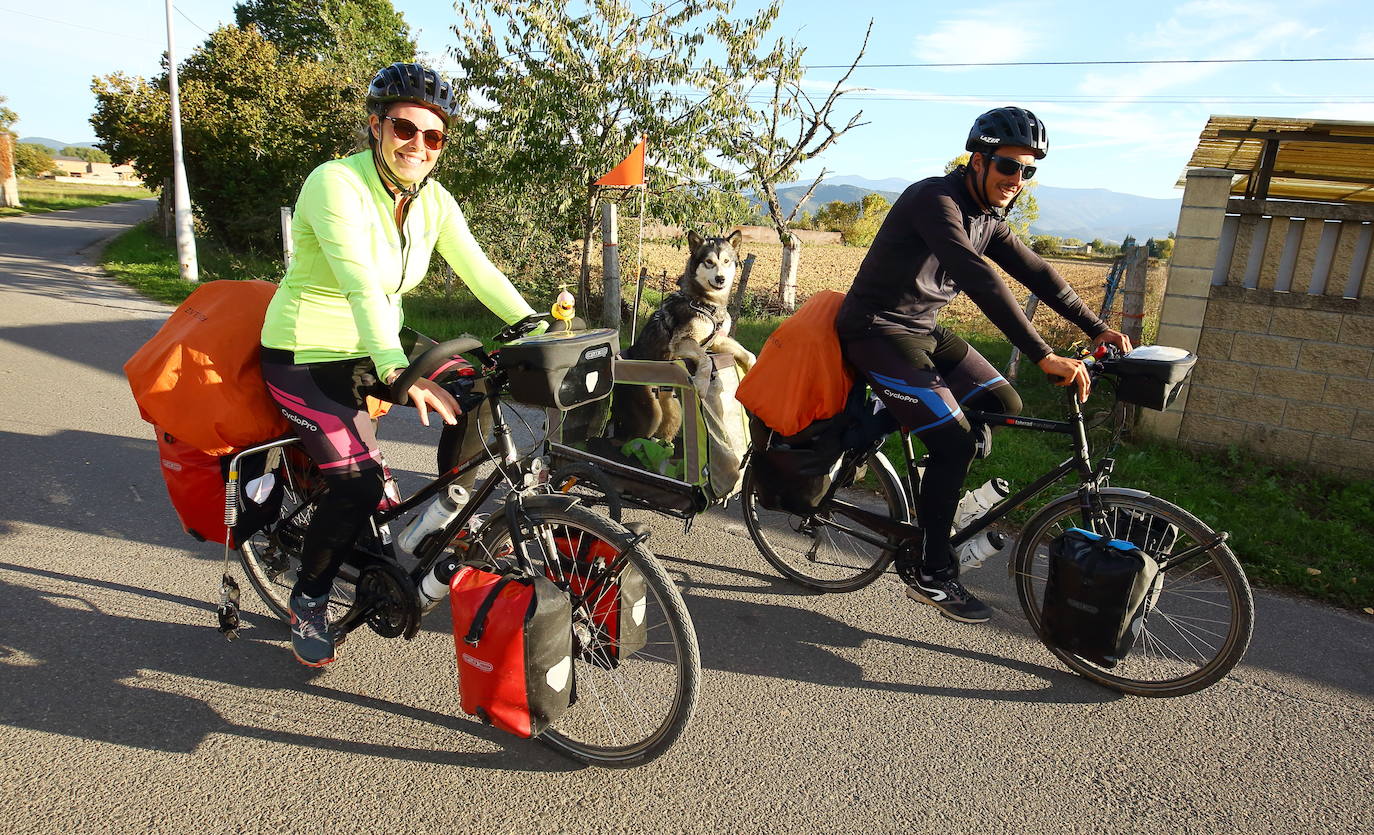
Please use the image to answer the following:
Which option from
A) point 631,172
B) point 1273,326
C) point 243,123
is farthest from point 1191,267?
point 243,123

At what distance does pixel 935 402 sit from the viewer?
3230 mm

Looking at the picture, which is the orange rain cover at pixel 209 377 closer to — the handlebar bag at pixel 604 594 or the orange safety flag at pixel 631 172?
the handlebar bag at pixel 604 594

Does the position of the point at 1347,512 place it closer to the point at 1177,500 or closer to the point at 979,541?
the point at 1177,500

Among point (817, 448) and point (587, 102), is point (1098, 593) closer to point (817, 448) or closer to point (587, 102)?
point (817, 448)

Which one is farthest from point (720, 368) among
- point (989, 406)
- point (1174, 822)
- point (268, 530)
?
point (1174, 822)

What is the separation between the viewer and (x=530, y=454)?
266cm

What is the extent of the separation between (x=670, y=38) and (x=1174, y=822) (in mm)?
9842

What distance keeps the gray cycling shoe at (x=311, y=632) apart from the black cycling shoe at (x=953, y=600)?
2447 mm

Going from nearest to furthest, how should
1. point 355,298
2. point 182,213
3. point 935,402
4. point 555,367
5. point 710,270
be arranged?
point 555,367
point 355,298
point 935,402
point 710,270
point 182,213

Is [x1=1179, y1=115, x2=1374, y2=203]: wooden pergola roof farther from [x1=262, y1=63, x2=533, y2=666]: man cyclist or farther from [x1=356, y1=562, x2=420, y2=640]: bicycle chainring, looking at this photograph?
[x1=356, y1=562, x2=420, y2=640]: bicycle chainring

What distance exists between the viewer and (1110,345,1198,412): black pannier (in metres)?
2.96

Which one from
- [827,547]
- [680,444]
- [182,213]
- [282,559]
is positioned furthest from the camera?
[182,213]

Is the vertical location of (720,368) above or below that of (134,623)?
above

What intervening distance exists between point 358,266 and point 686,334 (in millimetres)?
2846
